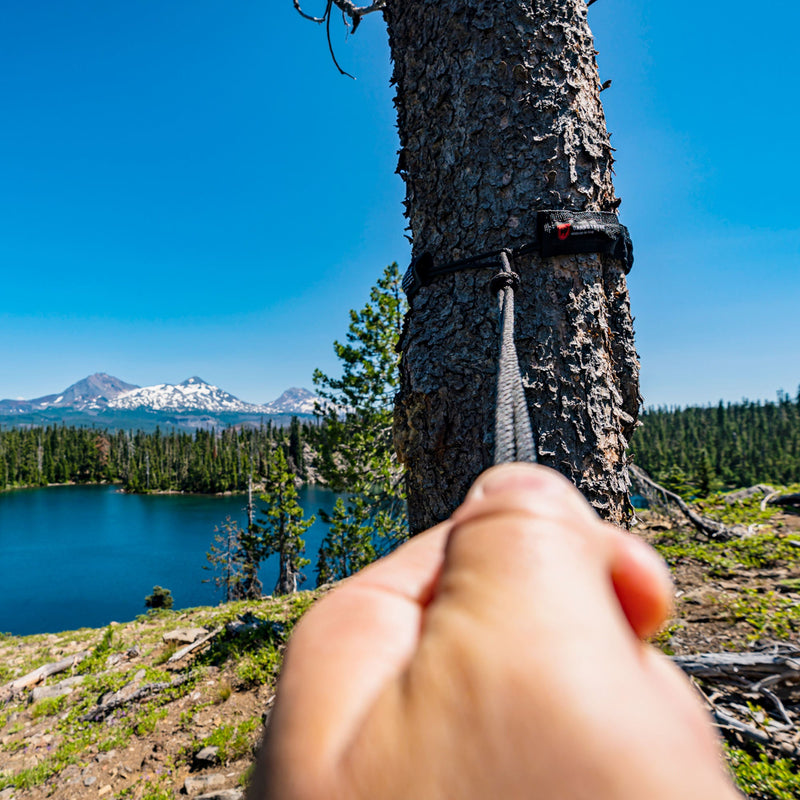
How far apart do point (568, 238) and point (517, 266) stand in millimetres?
218

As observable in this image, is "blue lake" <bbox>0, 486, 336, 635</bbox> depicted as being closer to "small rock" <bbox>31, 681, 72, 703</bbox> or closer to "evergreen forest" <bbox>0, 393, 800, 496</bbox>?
"evergreen forest" <bbox>0, 393, 800, 496</bbox>

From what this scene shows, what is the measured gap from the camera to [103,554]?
1807 inches

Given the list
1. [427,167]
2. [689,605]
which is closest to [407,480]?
[427,167]

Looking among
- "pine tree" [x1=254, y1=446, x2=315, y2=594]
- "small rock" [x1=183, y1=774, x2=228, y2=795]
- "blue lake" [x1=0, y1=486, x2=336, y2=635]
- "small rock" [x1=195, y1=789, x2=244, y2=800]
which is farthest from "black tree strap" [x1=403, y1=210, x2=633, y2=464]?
"blue lake" [x1=0, y1=486, x2=336, y2=635]

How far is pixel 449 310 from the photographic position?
1903 millimetres

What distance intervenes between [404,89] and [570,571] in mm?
2420

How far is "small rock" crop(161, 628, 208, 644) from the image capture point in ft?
23.3

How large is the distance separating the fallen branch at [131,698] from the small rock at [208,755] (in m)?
1.64

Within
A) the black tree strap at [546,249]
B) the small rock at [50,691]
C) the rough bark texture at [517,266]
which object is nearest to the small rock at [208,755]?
the rough bark texture at [517,266]

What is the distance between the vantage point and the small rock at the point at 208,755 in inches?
144

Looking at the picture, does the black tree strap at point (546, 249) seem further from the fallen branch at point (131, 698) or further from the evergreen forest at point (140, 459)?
the evergreen forest at point (140, 459)

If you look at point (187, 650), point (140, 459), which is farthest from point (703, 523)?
point (140, 459)

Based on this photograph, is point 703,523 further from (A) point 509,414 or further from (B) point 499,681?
(B) point 499,681

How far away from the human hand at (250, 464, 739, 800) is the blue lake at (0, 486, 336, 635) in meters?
34.0
